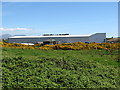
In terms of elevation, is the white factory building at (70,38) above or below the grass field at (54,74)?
above

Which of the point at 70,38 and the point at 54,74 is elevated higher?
the point at 70,38

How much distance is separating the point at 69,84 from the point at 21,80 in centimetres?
107

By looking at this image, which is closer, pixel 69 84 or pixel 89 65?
pixel 69 84

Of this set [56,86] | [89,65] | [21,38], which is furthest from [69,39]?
[56,86]

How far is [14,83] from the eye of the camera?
4402 mm

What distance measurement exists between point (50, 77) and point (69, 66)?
1.01 metres

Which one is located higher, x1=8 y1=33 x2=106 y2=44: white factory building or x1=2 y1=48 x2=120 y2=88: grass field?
x1=8 y1=33 x2=106 y2=44: white factory building

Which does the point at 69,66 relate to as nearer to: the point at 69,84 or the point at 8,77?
the point at 69,84

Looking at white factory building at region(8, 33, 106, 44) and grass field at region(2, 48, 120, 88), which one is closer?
grass field at region(2, 48, 120, 88)

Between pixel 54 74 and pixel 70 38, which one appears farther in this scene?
pixel 70 38

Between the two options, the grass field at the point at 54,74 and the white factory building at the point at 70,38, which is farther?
the white factory building at the point at 70,38

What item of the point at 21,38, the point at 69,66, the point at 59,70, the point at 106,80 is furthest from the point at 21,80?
the point at 21,38

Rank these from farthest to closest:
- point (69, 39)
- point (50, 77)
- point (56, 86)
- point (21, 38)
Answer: point (21, 38)
point (69, 39)
point (50, 77)
point (56, 86)

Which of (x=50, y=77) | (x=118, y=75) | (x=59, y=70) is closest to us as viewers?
(x=50, y=77)
